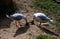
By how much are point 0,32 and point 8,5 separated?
1.74 metres

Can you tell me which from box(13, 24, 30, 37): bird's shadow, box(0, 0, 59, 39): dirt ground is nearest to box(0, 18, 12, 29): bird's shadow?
box(0, 0, 59, 39): dirt ground

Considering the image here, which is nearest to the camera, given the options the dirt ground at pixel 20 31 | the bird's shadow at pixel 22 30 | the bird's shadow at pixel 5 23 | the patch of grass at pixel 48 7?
the dirt ground at pixel 20 31

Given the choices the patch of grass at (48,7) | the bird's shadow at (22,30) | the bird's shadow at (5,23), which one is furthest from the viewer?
the patch of grass at (48,7)

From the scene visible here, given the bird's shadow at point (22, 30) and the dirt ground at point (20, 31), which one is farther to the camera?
the bird's shadow at point (22, 30)

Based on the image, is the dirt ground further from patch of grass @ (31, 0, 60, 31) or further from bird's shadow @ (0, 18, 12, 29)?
patch of grass @ (31, 0, 60, 31)

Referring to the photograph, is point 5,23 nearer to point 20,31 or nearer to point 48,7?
point 20,31

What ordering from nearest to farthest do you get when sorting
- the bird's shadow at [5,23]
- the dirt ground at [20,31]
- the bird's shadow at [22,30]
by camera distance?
1. the dirt ground at [20,31]
2. the bird's shadow at [22,30]
3. the bird's shadow at [5,23]

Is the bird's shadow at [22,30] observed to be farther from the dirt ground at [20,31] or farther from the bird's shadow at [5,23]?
the bird's shadow at [5,23]

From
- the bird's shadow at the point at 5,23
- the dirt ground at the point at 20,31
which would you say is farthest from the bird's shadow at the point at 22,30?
the bird's shadow at the point at 5,23

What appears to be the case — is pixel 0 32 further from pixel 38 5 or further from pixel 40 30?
pixel 38 5

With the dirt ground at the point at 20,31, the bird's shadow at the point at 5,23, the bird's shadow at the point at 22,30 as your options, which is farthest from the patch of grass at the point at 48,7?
the bird's shadow at the point at 5,23

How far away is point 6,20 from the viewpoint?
802 cm

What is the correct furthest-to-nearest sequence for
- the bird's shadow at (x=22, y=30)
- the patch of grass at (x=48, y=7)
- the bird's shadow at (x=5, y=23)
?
the patch of grass at (x=48, y=7)
the bird's shadow at (x=5, y=23)
the bird's shadow at (x=22, y=30)

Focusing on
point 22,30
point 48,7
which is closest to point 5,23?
point 22,30
